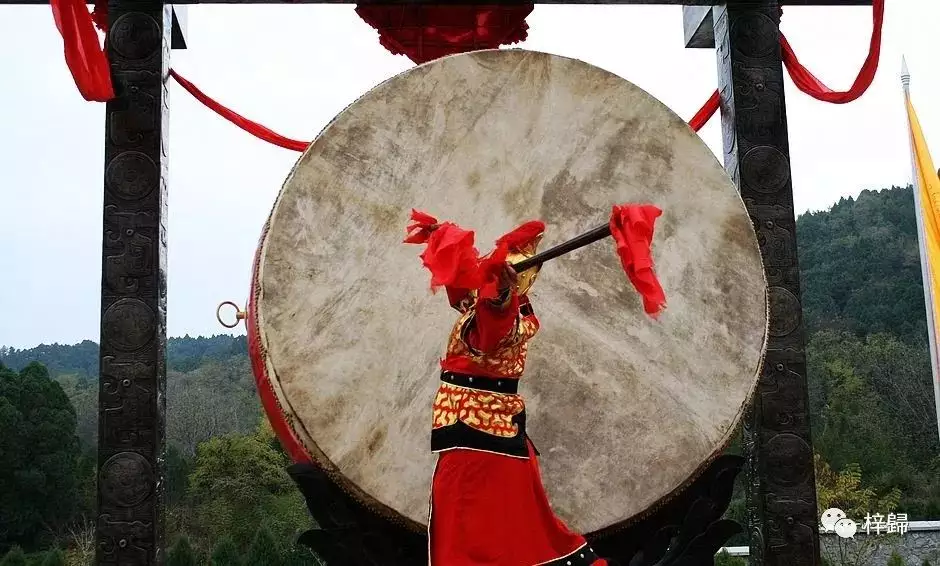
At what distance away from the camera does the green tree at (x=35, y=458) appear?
13.5m

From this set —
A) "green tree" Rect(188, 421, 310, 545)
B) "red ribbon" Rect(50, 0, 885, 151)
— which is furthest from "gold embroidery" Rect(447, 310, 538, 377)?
"green tree" Rect(188, 421, 310, 545)

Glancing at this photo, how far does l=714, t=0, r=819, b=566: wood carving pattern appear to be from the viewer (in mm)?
3174

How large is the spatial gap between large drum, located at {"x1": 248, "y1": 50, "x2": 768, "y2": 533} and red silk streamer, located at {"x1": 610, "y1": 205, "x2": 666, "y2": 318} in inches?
34.7

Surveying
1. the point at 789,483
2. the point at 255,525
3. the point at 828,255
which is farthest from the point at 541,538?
the point at 828,255

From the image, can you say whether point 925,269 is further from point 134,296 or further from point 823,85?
point 134,296

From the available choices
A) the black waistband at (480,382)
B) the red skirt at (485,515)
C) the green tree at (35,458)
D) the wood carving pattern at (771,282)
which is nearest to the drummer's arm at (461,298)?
the black waistband at (480,382)

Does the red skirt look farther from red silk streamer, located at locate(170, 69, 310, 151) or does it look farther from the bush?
the bush

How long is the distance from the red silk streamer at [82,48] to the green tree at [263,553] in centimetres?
521

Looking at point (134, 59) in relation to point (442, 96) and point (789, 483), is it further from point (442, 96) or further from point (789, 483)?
point (789, 483)

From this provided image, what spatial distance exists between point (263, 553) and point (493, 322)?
6.75 metres

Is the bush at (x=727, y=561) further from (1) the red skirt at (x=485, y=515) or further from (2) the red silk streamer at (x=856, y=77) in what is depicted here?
(1) the red skirt at (x=485, y=515)

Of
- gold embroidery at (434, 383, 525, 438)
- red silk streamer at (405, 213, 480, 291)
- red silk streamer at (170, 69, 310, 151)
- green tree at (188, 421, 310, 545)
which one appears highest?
red silk streamer at (170, 69, 310, 151)

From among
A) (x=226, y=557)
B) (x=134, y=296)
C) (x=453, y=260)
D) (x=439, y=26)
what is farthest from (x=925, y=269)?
(x=226, y=557)

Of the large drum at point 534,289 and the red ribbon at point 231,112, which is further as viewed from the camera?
the red ribbon at point 231,112
